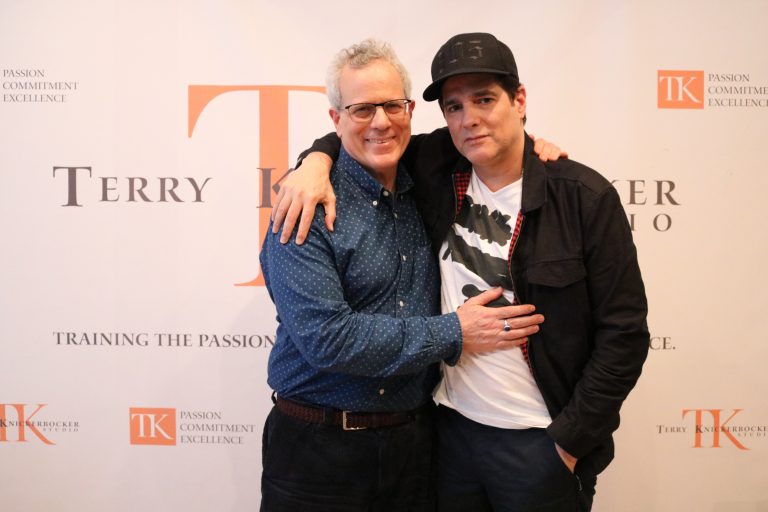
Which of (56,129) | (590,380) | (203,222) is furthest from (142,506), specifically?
(590,380)

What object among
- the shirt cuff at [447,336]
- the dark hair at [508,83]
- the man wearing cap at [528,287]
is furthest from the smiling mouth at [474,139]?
the shirt cuff at [447,336]

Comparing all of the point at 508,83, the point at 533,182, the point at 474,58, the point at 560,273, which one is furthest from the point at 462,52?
the point at 560,273

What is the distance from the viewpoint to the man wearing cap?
126cm

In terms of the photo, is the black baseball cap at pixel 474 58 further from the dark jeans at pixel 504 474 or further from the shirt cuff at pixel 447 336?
the dark jeans at pixel 504 474

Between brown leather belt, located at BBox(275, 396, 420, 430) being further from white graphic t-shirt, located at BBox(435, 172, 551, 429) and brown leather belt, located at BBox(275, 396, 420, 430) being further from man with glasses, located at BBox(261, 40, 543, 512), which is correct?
white graphic t-shirt, located at BBox(435, 172, 551, 429)

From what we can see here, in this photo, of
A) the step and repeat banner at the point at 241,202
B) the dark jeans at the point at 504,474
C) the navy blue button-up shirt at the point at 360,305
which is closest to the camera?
the navy blue button-up shirt at the point at 360,305

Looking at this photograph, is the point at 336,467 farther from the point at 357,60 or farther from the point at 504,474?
the point at 357,60

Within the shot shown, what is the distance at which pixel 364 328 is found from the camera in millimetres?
1215

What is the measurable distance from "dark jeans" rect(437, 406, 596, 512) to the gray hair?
0.89 metres

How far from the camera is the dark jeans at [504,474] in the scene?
1.32m

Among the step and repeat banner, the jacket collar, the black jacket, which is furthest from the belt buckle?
the step and repeat banner

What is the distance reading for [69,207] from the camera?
6.66 ft

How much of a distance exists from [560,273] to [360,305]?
479mm

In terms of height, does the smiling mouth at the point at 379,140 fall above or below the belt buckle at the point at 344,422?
above
